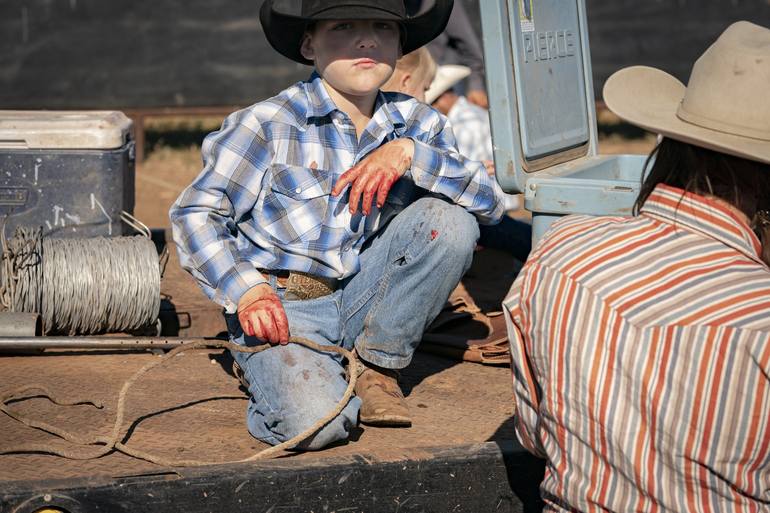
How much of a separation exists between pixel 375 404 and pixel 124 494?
0.88m

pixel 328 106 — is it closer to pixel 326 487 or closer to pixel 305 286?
pixel 305 286

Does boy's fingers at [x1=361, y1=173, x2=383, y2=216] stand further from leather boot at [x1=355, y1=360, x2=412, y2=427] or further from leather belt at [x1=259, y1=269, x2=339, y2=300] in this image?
leather boot at [x1=355, y1=360, x2=412, y2=427]

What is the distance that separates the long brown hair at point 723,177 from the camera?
1.89 meters

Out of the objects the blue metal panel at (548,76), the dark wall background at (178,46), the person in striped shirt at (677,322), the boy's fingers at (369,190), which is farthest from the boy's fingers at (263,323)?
the dark wall background at (178,46)

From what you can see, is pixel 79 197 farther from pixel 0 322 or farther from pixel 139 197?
pixel 139 197

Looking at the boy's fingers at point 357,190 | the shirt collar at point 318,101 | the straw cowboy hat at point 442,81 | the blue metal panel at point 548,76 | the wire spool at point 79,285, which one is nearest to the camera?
the boy's fingers at point 357,190

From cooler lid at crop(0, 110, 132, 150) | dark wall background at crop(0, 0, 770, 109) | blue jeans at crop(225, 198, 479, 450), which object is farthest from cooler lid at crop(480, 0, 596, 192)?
dark wall background at crop(0, 0, 770, 109)

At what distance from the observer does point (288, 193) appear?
3246 mm

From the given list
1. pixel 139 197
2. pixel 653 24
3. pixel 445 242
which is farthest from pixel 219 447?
pixel 653 24

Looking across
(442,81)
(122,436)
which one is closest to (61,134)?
(122,436)

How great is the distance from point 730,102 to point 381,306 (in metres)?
1.58

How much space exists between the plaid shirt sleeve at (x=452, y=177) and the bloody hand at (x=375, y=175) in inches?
2.5

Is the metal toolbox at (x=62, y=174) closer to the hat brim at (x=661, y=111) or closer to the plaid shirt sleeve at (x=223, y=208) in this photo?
the plaid shirt sleeve at (x=223, y=208)

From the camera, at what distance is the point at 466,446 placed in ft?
8.92
